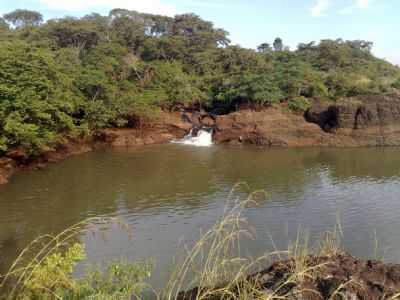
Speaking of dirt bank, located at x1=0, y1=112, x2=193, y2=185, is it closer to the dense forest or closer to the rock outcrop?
the dense forest

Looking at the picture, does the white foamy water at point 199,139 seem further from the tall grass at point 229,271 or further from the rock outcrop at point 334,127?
the tall grass at point 229,271

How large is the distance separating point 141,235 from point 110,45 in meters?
25.1

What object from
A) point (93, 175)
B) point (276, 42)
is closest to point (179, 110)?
point (93, 175)

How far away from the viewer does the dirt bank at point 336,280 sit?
4.71 metres

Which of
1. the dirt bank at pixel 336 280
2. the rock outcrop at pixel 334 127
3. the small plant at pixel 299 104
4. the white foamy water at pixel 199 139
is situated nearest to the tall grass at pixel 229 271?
the dirt bank at pixel 336 280

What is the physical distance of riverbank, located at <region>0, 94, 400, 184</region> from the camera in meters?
26.6

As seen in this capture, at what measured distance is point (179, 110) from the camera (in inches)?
1232

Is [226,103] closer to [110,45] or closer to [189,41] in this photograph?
[110,45]

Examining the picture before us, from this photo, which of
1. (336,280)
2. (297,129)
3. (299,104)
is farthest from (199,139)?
(336,280)

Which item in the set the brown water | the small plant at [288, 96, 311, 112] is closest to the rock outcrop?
the small plant at [288, 96, 311, 112]

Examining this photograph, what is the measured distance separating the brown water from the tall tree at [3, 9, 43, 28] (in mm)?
43315

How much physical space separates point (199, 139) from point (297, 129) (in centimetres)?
636

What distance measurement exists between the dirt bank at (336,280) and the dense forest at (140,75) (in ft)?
46.0

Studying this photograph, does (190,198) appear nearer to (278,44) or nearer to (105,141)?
(105,141)
